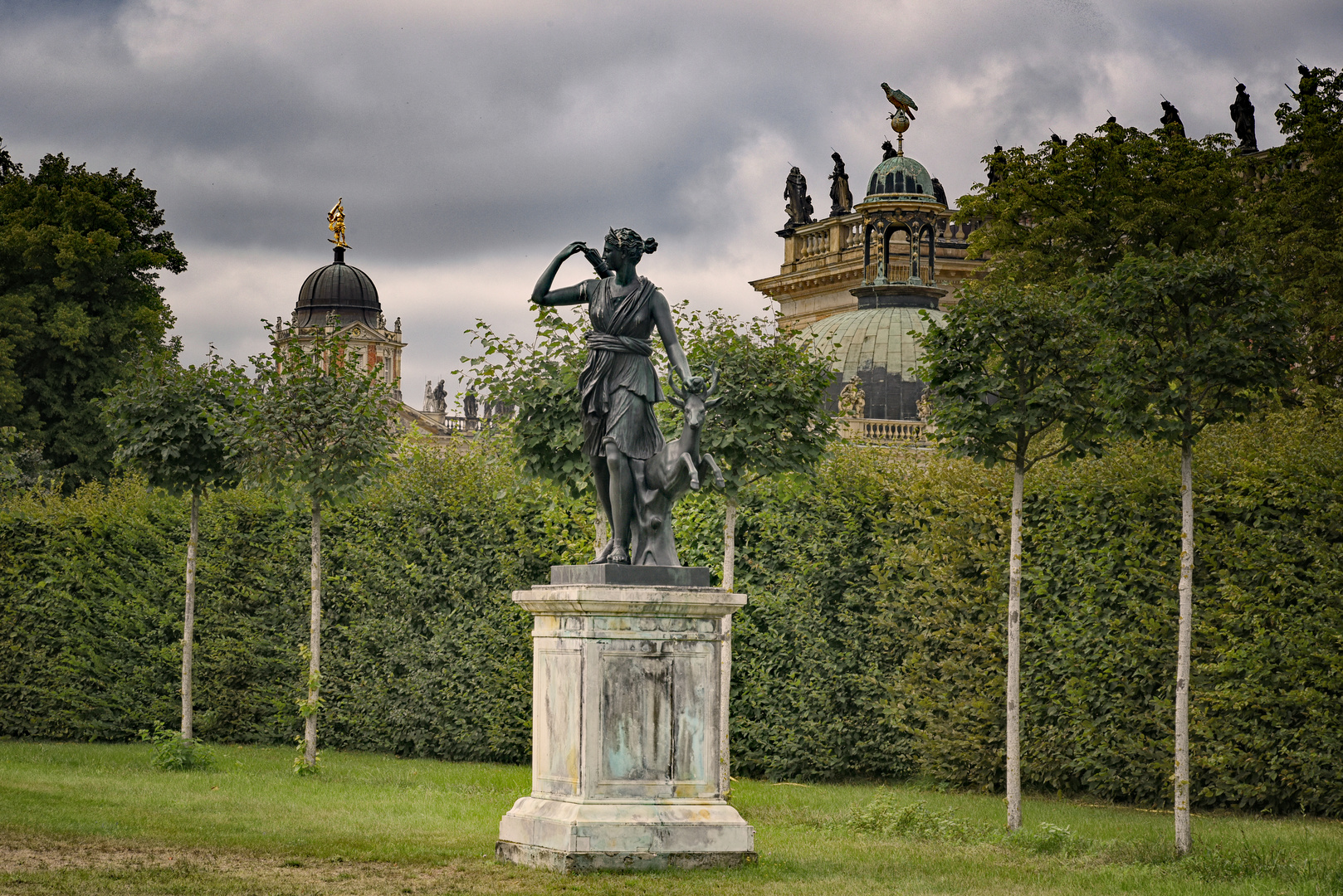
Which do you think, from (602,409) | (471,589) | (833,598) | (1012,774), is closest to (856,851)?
(1012,774)

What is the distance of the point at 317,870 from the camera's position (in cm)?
994

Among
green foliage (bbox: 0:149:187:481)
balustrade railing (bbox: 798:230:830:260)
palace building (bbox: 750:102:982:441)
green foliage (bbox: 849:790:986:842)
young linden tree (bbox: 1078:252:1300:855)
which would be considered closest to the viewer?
young linden tree (bbox: 1078:252:1300:855)

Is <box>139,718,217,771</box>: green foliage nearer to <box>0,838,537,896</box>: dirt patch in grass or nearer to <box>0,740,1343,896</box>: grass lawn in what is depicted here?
<box>0,740,1343,896</box>: grass lawn

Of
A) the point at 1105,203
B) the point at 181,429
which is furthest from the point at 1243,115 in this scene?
the point at 181,429

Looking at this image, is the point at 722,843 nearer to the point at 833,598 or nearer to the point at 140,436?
the point at 833,598

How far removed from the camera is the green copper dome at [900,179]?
4178 centimetres

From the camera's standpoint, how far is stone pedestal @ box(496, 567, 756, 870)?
987cm

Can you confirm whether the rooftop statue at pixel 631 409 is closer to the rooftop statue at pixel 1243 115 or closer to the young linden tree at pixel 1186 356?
the young linden tree at pixel 1186 356

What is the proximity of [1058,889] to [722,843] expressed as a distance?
2.10 metres

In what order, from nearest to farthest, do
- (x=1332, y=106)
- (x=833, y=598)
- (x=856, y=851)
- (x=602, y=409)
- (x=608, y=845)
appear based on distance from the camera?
(x=608, y=845) → (x=602, y=409) → (x=856, y=851) → (x=833, y=598) → (x=1332, y=106)

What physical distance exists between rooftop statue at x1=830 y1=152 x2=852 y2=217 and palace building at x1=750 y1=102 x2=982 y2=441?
0.13 ft

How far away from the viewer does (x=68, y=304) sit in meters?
29.2

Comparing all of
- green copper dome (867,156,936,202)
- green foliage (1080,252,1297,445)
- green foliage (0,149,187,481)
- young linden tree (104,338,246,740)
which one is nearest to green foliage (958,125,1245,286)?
green foliage (1080,252,1297,445)

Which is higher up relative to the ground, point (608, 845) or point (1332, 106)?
point (1332, 106)
